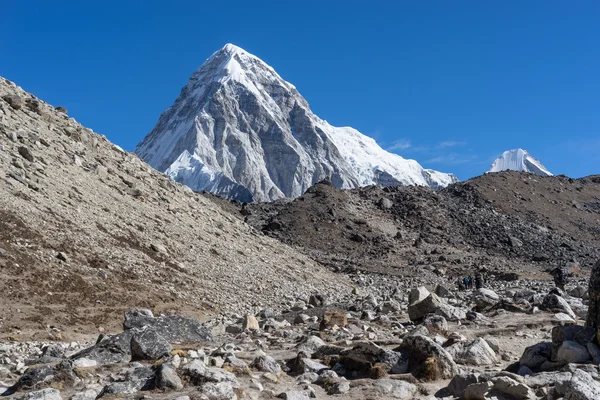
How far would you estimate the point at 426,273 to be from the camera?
58.4 meters

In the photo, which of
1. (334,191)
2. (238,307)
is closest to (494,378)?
(238,307)

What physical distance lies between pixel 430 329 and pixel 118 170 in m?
29.1

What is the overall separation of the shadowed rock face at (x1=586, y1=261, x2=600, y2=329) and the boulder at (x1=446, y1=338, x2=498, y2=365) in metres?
2.04

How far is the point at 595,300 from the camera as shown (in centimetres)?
1217

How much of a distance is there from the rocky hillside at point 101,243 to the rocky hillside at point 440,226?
2135 cm

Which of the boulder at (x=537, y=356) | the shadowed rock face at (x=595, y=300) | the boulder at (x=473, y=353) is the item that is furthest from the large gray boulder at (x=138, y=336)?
the shadowed rock face at (x=595, y=300)

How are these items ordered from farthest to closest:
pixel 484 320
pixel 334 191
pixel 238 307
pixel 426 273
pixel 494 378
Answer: pixel 334 191 → pixel 426 273 → pixel 238 307 → pixel 484 320 → pixel 494 378

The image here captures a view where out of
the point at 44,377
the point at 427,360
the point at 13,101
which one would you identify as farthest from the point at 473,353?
the point at 13,101

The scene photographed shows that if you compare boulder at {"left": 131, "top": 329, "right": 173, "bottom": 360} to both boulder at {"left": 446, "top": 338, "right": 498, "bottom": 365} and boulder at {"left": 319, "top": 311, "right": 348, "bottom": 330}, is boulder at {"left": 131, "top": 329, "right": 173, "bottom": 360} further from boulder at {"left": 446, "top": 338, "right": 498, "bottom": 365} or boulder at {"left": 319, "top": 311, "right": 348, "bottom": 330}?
boulder at {"left": 319, "top": 311, "right": 348, "bottom": 330}

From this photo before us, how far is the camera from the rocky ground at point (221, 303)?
10.2 meters

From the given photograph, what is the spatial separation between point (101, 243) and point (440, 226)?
57.0m

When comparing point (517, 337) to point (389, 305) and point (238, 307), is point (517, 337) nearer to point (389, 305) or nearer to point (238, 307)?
point (389, 305)

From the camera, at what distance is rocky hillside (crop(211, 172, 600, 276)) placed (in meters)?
65.6

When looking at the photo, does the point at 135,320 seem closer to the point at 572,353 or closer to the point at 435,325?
the point at 435,325
